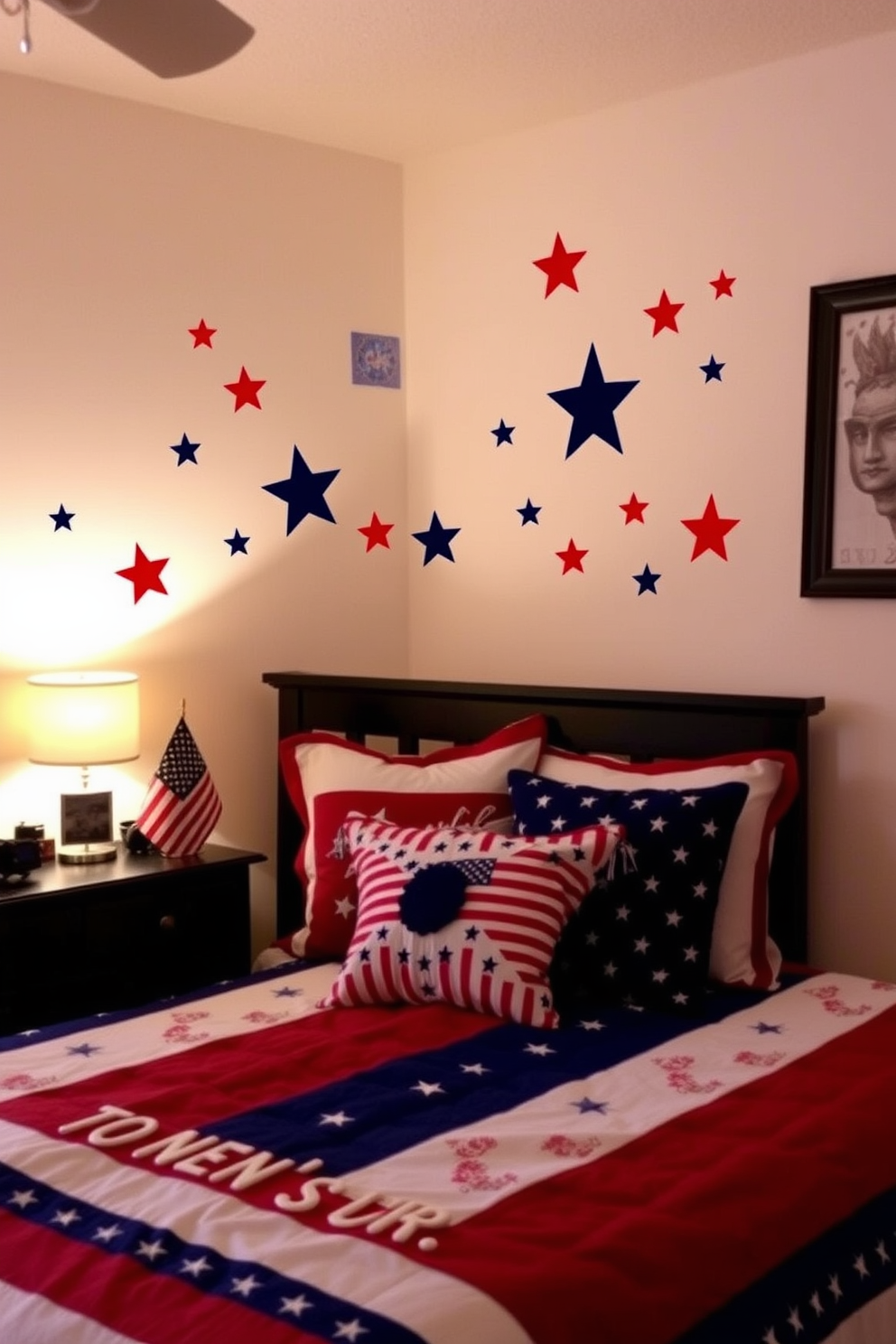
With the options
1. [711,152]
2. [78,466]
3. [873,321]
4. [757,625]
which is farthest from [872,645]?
[78,466]

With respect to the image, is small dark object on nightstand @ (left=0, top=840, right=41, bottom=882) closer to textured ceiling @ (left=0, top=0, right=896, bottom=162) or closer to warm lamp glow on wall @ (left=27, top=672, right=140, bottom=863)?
warm lamp glow on wall @ (left=27, top=672, right=140, bottom=863)

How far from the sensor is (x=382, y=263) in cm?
369

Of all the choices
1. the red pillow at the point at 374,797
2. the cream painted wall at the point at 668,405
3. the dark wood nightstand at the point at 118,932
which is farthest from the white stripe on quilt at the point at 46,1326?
the cream painted wall at the point at 668,405

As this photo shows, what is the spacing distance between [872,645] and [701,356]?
0.74m

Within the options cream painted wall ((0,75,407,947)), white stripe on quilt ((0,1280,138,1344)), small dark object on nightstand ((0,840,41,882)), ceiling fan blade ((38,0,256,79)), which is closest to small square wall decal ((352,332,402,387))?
cream painted wall ((0,75,407,947))

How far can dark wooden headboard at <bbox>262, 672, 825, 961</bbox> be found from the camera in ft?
9.39

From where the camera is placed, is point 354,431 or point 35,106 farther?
point 354,431

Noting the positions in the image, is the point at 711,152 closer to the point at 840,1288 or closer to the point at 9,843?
the point at 9,843

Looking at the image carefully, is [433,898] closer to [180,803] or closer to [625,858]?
[625,858]

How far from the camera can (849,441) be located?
291cm

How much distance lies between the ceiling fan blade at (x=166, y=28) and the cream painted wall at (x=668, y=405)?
152 cm

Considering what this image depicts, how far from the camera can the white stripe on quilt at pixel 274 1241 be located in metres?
1.51

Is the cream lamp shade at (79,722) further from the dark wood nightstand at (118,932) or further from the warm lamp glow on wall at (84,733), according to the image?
the dark wood nightstand at (118,932)

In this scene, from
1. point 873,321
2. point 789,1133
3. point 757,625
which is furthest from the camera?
point 757,625
